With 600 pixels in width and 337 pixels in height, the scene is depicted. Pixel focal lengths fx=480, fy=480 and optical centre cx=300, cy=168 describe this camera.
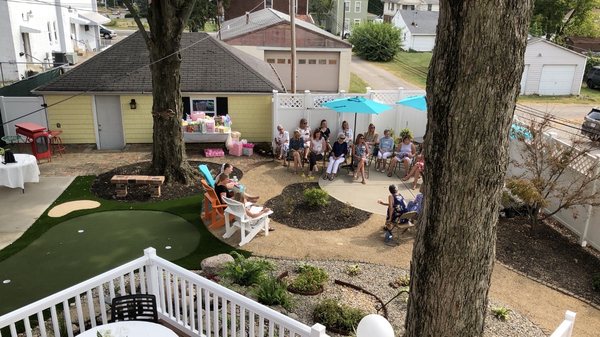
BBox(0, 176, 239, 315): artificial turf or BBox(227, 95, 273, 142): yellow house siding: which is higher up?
BBox(227, 95, 273, 142): yellow house siding

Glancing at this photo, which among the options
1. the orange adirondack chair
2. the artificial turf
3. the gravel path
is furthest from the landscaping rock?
the orange adirondack chair

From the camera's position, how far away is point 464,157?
3.27 m

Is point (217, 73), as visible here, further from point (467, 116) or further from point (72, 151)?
point (467, 116)

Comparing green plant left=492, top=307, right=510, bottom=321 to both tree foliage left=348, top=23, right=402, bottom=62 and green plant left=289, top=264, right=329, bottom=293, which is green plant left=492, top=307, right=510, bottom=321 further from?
tree foliage left=348, top=23, right=402, bottom=62

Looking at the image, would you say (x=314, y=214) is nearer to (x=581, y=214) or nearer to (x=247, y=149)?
(x=247, y=149)

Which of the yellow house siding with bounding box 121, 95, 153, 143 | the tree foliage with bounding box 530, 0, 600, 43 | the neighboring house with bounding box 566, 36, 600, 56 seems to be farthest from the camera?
the neighboring house with bounding box 566, 36, 600, 56

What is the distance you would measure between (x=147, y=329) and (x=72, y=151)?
11138 mm

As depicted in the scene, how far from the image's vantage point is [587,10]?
40.7 m

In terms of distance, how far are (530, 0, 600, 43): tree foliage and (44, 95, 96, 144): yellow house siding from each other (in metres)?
37.4

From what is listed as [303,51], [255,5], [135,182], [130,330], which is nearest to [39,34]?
[303,51]

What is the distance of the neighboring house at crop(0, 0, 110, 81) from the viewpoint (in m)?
23.3

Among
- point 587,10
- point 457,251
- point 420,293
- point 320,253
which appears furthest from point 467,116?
point 587,10

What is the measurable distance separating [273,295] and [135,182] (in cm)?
604

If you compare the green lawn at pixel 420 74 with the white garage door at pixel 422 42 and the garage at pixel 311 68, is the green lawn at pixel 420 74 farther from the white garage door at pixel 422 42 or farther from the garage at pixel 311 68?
the garage at pixel 311 68
